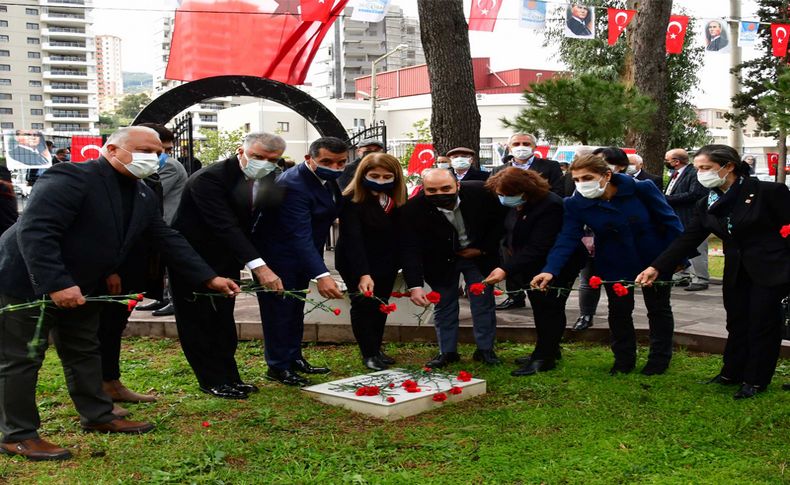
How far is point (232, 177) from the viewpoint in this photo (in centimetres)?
554

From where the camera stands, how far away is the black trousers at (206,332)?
18.2ft

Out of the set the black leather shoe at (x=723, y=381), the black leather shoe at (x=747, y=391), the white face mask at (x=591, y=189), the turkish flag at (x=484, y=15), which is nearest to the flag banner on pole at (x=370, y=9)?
the turkish flag at (x=484, y=15)

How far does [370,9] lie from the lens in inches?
563

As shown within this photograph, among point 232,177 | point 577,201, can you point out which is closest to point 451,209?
point 577,201

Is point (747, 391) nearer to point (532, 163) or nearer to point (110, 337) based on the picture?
point (532, 163)

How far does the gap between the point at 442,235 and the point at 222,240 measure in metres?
1.73

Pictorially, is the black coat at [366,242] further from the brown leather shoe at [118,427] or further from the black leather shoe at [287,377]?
the brown leather shoe at [118,427]

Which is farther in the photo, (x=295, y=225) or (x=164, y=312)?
(x=164, y=312)

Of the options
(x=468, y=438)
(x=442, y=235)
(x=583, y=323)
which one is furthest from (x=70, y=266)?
(x=583, y=323)

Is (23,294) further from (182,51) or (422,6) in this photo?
(182,51)

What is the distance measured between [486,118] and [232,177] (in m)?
54.5

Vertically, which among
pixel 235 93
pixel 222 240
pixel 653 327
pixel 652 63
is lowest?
pixel 653 327

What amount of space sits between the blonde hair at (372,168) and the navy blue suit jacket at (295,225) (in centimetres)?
23

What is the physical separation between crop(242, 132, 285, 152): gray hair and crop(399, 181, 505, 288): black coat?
1199mm
